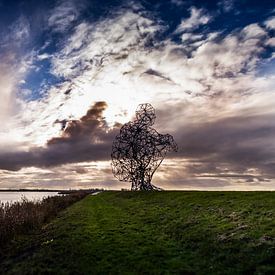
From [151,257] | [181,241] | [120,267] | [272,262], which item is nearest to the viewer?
[272,262]

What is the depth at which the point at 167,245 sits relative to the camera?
20.3 meters

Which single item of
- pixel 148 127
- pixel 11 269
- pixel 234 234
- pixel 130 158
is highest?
pixel 148 127

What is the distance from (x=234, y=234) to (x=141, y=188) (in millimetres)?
47101

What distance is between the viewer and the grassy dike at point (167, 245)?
623 inches

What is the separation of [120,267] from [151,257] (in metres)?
1.88

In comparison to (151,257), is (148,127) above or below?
above

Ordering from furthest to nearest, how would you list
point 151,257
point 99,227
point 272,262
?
point 99,227 < point 151,257 < point 272,262

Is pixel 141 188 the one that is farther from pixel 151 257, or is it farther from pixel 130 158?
pixel 151 257

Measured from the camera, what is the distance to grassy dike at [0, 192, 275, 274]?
623 inches

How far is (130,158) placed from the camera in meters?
64.7

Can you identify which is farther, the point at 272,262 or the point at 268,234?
the point at 268,234

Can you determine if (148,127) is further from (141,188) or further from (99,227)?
(99,227)

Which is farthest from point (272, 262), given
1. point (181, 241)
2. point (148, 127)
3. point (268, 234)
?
point (148, 127)

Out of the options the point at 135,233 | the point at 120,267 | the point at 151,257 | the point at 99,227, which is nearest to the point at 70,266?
the point at 120,267
